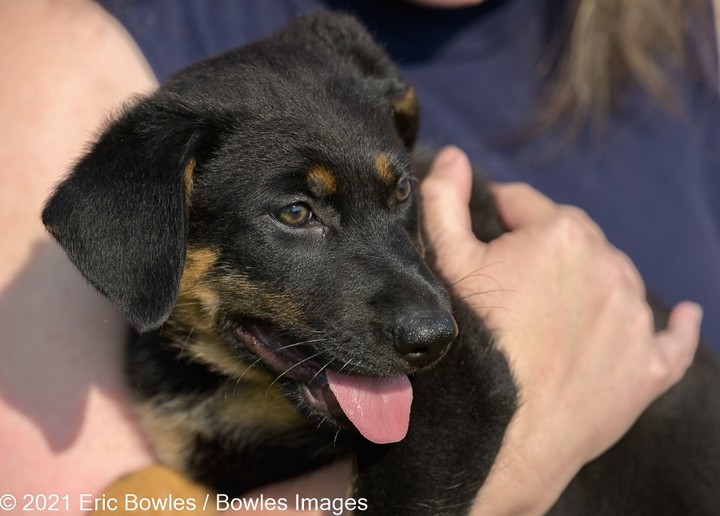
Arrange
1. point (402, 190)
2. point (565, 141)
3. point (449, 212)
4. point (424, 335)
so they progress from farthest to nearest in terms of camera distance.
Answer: point (565, 141) → point (449, 212) → point (402, 190) → point (424, 335)

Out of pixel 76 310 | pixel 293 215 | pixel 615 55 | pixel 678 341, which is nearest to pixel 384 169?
pixel 293 215

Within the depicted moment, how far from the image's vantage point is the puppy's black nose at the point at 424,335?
2.23 m

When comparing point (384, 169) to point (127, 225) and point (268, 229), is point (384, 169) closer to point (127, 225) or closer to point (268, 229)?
point (268, 229)

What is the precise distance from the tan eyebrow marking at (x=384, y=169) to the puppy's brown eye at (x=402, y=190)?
63mm

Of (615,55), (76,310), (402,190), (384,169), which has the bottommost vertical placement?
(615,55)

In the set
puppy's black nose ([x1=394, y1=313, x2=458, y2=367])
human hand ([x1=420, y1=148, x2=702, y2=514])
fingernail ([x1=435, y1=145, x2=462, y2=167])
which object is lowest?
human hand ([x1=420, y1=148, x2=702, y2=514])

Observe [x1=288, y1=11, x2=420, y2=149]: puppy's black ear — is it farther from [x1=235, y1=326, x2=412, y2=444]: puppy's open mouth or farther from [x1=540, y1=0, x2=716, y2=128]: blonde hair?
[x1=235, y1=326, x2=412, y2=444]: puppy's open mouth

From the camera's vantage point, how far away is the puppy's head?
7.33ft

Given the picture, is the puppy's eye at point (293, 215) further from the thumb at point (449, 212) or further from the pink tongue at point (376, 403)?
the thumb at point (449, 212)

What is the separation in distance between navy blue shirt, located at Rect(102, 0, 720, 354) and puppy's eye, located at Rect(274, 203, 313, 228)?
1.10 m

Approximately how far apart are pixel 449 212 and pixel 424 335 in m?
0.69

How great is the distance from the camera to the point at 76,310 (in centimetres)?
271

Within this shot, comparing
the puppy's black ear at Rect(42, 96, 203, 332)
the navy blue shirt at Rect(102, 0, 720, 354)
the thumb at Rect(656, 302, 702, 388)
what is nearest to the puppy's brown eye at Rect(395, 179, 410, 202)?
the puppy's black ear at Rect(42, 96, 203, 332)

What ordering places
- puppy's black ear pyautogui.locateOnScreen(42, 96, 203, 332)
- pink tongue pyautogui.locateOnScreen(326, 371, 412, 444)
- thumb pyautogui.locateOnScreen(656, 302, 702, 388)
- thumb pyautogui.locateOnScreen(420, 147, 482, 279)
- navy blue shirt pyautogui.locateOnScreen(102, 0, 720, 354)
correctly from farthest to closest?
navy blue shirt pyautogui.locateOnScreen(102, 0, 720, 354), thumb pyautogui.locateOnScreen(656, 302, 702, 388), thumb pyautogui.locateOnScreen(420, 147, 482, 279), pink tongue pyautogui.locateOnScreen(326, 371, 412, 444), puppy's black ear pyautogui.locateOnScreen(42, 96, 203, 332)
